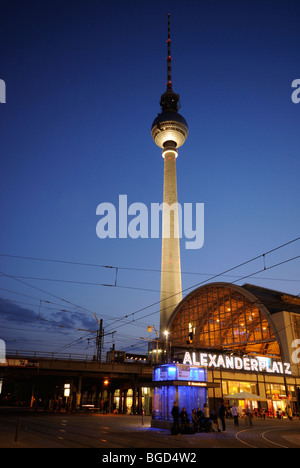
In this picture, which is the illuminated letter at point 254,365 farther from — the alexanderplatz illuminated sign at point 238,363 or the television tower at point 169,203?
the television tower at point 169,203

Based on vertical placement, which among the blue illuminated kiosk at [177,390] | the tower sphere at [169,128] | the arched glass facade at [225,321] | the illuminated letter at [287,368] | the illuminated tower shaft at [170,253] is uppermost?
the tower sphere at [169,128]

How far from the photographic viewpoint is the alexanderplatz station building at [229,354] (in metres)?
23.5

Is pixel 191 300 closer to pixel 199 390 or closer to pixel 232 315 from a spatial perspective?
pixel 232 315

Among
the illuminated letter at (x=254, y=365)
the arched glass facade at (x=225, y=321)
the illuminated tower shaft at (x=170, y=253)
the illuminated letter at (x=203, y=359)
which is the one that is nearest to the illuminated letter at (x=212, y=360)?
the illuminated letter at (x=203, y=359)

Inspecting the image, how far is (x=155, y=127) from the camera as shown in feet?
308

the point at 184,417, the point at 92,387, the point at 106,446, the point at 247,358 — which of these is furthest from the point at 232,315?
the point at 106,446

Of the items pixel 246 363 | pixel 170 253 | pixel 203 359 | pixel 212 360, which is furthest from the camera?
pixel 170 253

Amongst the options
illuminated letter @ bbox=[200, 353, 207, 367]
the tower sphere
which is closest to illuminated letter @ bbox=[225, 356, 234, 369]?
illuminated letter @ bbox=[200, 353, 207, 367]

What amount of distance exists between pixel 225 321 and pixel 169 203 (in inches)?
1231

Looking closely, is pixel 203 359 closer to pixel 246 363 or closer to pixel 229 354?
pixel 246 363

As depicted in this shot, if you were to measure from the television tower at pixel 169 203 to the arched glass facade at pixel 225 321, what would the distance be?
3962 millimetres

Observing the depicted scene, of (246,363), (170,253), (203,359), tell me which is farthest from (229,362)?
(170,253)

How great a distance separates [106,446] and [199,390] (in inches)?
460

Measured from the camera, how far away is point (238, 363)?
137 feet
